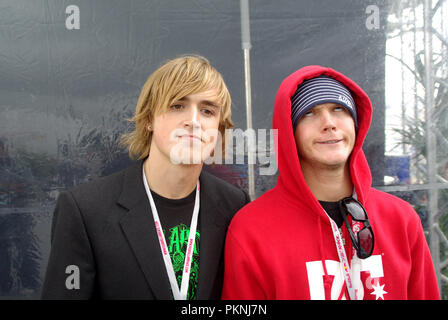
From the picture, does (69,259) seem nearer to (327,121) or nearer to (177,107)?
(177,107)

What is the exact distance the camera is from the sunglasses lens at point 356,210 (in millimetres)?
1594

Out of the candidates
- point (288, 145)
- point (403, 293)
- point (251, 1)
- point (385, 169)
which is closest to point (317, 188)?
point (288, 145)

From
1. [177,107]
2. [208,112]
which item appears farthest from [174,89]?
[208,112]

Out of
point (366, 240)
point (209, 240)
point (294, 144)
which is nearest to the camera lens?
point (366, 240)

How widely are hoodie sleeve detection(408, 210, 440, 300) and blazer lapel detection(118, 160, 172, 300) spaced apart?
1.28 meters

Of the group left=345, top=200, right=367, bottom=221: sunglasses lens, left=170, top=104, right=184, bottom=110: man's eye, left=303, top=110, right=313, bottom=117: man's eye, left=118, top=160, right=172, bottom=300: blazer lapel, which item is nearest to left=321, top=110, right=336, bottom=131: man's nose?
left=303, top=110, right=313, bottom=117: man's eye

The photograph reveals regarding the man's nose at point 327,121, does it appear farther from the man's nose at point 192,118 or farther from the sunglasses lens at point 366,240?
the man's nose at point 192,118

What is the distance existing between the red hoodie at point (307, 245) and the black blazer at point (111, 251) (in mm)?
225

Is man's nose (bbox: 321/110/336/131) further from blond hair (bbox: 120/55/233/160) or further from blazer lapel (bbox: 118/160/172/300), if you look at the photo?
blazer lapel (bbox: 118/160/172/300)

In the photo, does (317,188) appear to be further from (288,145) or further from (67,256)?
(67,256)

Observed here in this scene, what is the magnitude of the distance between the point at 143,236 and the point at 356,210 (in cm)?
112

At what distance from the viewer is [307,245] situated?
1615mm

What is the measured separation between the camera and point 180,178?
5.79 ft
